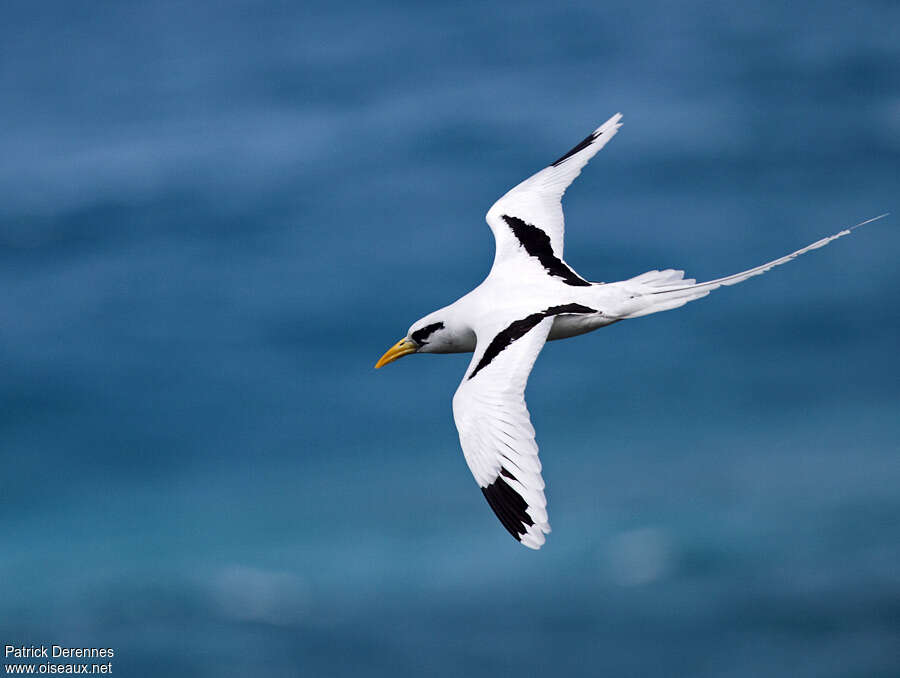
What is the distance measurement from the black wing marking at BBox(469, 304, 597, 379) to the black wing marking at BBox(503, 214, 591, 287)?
87cm

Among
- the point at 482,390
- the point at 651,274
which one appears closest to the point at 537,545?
the point at 482,390

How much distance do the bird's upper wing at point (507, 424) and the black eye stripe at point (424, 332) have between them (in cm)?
191

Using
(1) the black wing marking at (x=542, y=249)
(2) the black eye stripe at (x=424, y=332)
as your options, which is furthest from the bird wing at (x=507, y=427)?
(2) the black eye stripe at (x=424, y=332)

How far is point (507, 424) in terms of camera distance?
12.5 metres

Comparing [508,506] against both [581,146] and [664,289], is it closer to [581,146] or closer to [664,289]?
[664,289]

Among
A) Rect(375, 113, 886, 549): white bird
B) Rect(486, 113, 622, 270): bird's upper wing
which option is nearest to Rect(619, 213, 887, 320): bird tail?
Rect(375, 113, 886, 549): white bird

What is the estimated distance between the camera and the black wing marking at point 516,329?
45.2 ft

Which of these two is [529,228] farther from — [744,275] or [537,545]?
[537,545]

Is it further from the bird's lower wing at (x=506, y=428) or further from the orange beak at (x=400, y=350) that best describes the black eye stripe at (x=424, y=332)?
the bird's lower wing at (x=506, y=428)

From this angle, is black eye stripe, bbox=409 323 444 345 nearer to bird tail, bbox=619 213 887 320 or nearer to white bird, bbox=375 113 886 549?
white bird, bbox=375 113 886 549

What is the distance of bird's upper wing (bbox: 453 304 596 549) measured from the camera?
11.8m

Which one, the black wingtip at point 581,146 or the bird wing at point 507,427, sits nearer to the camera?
the bird wing at point 507,427

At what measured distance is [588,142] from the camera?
746 inches

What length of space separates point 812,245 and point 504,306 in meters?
4.36
